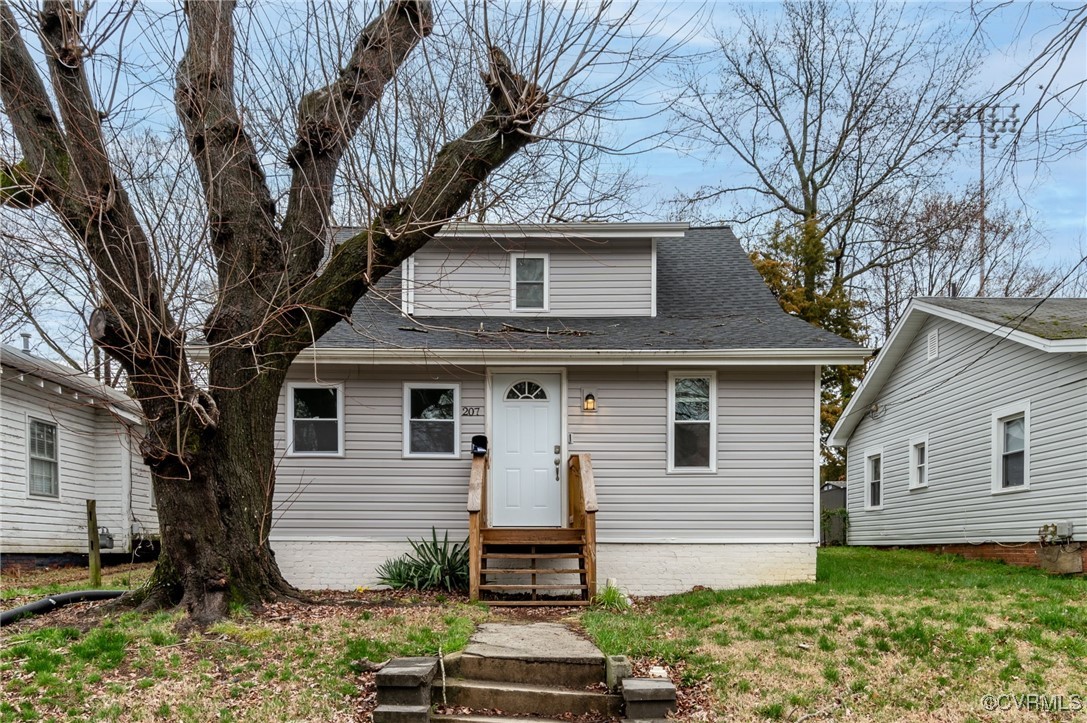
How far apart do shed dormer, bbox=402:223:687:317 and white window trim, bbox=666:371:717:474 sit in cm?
142

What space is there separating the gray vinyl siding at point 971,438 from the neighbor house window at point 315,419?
8.41 metres

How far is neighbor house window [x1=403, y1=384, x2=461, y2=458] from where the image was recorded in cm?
1084

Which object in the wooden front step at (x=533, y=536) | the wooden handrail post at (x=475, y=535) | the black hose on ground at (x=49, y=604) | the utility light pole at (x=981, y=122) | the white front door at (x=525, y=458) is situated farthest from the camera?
the white front door at (x=525, y=458)

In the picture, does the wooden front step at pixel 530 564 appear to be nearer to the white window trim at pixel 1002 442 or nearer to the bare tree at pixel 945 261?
the white window trim at pixel 1002 442

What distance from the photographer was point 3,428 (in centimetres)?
1256

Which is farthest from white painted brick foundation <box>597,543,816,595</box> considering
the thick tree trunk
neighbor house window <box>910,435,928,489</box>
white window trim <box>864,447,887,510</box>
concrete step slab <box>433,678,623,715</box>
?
white window trim <box>864,447,887,510</box>

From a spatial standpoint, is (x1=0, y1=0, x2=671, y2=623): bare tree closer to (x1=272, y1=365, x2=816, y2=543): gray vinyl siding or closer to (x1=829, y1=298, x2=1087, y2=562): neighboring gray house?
(x1=272, y1=365, x2=816, y2=543): gray vinyl siding

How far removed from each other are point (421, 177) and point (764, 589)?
19.2 ft

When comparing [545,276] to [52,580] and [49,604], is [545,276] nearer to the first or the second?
[49,604]

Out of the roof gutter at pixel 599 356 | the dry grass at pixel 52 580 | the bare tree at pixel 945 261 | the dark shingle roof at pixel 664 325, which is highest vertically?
the bare tree at pixel 945 261

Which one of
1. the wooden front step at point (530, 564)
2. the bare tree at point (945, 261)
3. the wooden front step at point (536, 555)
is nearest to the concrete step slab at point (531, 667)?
the wooden front step at point (530, 564)

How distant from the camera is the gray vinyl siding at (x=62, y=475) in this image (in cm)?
1266

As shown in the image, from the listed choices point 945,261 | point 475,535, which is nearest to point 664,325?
point 475,535

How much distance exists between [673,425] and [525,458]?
1.90 meters
